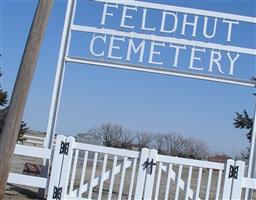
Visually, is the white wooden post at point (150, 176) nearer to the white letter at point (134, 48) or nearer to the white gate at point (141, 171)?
the white gate at point (141, 171)

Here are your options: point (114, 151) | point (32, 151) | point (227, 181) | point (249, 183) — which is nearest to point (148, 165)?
point (114, 151)

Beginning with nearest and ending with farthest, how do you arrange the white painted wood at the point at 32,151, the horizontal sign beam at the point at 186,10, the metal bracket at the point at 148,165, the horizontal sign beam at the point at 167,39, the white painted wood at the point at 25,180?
the metal bracket at the point at 148,165
the white painted wood at the point at 32,151
the white painted wood at the point at 25,180
the horizontal sign beam at the point at 167,39
the horizontal sign beam at the point at 186,10

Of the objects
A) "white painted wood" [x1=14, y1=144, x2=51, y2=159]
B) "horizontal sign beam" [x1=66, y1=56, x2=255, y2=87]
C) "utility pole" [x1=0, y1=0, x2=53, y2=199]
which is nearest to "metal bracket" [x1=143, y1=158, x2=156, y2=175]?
"white painted wood" [x1=14, y1=144, x2=51, y2=159]

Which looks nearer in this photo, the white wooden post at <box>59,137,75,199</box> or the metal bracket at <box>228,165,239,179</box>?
the metal bracket at <box>228,165,239,179</box>

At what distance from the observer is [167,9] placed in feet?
37.4

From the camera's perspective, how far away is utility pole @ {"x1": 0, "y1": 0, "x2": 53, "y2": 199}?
355 inches

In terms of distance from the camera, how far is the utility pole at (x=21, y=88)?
902cm

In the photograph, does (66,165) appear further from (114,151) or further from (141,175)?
(141,175)

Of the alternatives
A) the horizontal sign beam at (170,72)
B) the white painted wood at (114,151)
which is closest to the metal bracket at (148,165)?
the white painted wood at (114,151)

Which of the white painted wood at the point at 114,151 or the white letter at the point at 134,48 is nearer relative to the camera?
the white painted wood at the point at 114,151

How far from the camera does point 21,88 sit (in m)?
9.12

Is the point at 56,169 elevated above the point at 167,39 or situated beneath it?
situated beneath

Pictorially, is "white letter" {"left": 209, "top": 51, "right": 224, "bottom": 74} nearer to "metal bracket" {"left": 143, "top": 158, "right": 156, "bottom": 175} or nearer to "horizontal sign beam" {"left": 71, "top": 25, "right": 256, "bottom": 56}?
"horizontal sign beam" {"left": 71, "top": 25, "right": 256, "bottom": 56}

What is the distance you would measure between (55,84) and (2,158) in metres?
2.71
